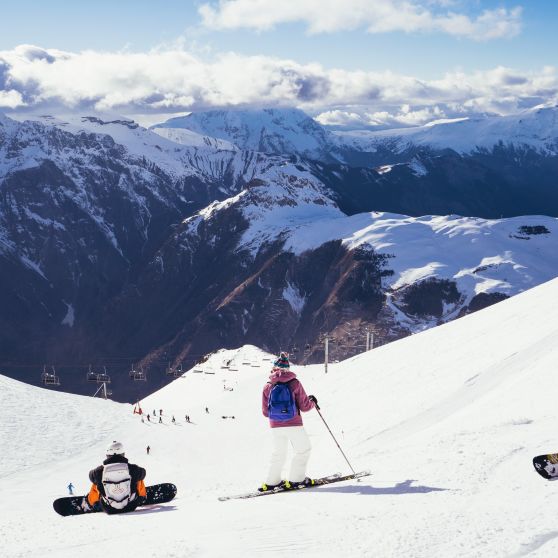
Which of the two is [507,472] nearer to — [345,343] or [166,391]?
[166,391]

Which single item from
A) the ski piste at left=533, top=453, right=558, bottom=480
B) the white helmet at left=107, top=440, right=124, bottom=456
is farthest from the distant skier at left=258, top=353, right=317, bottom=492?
the ski piste at left=533, top=453, right=558, bottom=480

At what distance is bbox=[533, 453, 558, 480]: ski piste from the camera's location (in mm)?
12805

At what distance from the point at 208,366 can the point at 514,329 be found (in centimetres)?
9298

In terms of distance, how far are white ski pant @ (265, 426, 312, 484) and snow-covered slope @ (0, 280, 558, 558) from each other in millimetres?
887

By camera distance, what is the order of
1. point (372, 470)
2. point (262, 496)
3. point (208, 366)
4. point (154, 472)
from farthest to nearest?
point (208, 366), point (154, 472), point (372, 470), point (262, 496)

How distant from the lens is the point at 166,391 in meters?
109

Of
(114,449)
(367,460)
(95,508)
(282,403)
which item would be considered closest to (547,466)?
(282,403)

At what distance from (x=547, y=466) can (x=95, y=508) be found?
9544mm

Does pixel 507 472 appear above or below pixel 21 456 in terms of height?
above

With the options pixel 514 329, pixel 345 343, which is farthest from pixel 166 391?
pixel 345 343

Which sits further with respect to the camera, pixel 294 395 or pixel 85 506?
pixel 85 506

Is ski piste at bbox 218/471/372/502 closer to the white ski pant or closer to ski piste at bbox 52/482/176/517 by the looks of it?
the white ski pant

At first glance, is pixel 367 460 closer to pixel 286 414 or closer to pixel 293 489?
pixel 293 489

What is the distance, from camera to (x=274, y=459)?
16000mm
